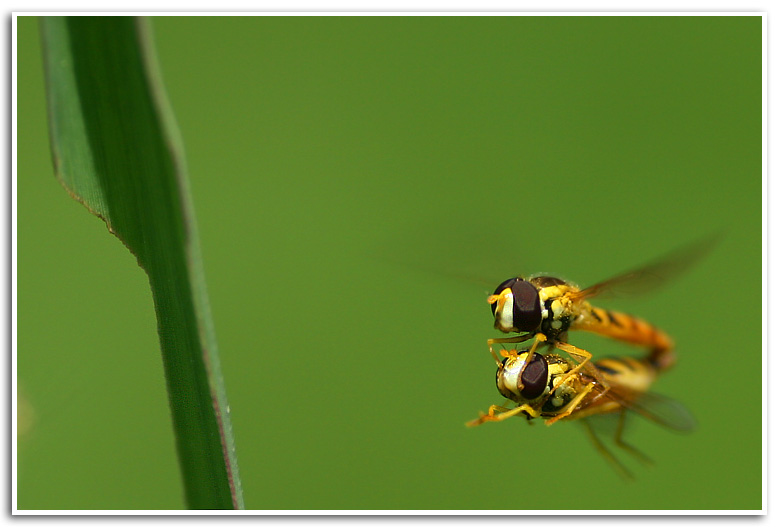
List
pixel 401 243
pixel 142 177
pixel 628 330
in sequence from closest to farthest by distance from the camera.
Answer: pixel 142 177 < pixel 628 330 < pixel 401 243

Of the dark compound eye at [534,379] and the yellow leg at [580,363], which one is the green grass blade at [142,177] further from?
the yellow leg at [580,363]

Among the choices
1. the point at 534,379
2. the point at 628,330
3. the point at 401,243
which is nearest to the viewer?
the point at 534,379

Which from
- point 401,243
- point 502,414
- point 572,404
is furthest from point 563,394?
point 401,243

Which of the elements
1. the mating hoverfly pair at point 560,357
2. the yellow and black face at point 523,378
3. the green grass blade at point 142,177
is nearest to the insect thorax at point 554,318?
the mating hoverfly pair at point 560,357

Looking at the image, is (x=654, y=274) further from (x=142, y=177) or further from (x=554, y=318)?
(x=142, y=177)

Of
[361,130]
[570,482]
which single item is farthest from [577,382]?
[361,130]

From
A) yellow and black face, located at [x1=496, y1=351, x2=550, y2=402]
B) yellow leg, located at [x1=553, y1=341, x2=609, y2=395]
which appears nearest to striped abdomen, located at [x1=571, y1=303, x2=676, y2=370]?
yellow leg, located at [x1=553, y1=341, x2=609, y2=395]

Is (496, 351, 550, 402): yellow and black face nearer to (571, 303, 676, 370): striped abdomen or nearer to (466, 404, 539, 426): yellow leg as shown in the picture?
(466, 404, 539, 426): yellow leg
